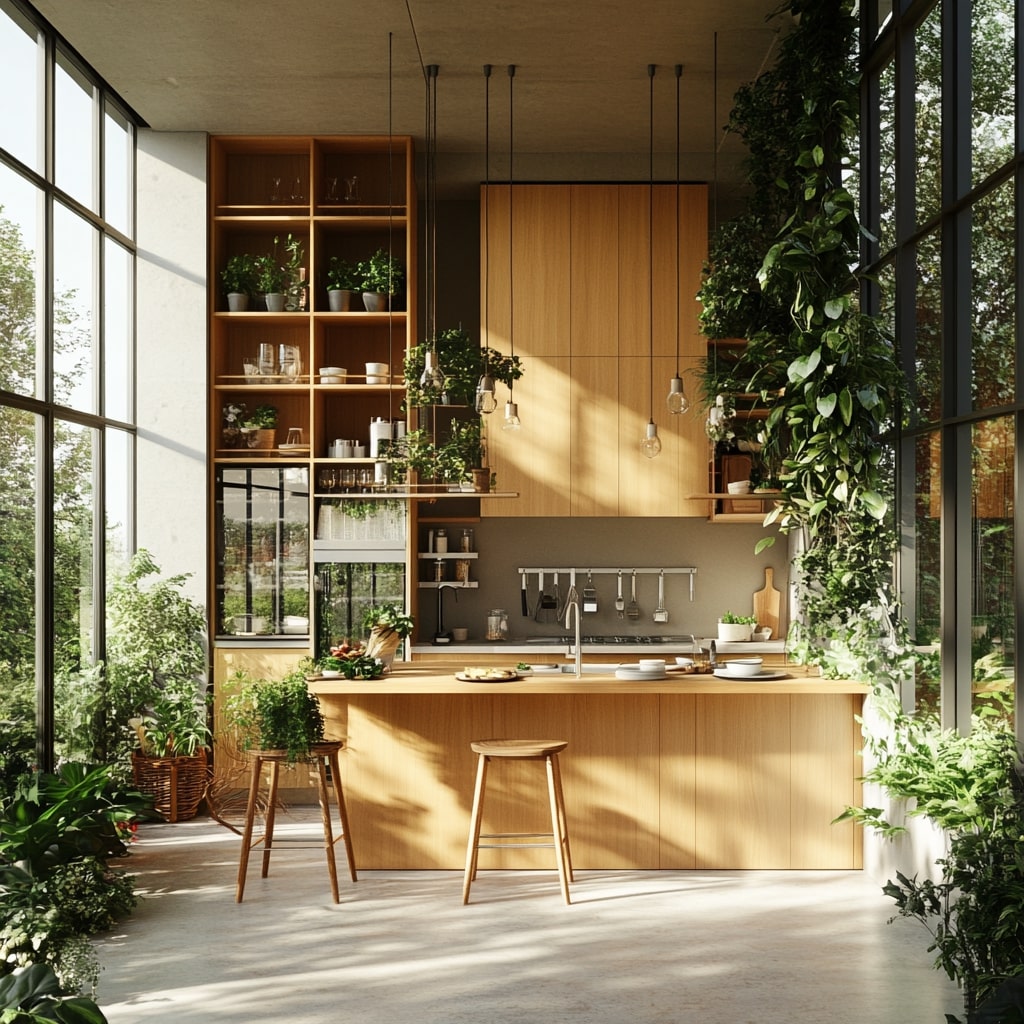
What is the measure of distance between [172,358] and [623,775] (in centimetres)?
370

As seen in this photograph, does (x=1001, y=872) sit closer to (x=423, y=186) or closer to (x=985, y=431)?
(x=985, y=431)

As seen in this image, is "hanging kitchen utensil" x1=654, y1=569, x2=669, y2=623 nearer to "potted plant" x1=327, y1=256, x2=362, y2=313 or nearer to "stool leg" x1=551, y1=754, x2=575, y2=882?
"stool leg" x1=551, y1=754, x2=575, y2=882

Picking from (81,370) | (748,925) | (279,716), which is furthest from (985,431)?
(81,370)

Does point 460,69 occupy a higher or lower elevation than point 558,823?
higher

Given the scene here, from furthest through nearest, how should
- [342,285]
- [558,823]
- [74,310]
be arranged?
[342,285]
[74,310]
[558,823]

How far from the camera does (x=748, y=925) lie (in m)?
4.43

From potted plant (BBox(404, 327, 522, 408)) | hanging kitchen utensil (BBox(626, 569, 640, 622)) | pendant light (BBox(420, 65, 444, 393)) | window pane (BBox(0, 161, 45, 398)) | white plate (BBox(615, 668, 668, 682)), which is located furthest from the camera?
hanging kitchen utensil (BBox(626, 569, 640, 622))

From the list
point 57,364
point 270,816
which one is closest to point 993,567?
point 270,816

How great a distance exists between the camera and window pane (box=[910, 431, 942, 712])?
4329mm

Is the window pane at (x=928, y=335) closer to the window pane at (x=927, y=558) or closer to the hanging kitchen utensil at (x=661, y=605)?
the window pane at (x=927, y=558)

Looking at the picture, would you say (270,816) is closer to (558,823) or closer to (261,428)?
(558,823)

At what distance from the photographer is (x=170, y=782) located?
20.6 feet

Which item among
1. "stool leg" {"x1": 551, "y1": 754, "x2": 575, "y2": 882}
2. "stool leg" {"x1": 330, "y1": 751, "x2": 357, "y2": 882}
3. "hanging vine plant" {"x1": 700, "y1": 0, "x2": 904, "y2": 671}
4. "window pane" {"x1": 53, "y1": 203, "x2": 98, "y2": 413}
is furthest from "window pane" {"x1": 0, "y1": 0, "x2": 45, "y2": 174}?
"stool leg" {"x1": 551, "y1": 754, "x2": 575, "y2": 882}

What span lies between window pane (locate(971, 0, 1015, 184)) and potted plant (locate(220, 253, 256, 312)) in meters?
4.37
